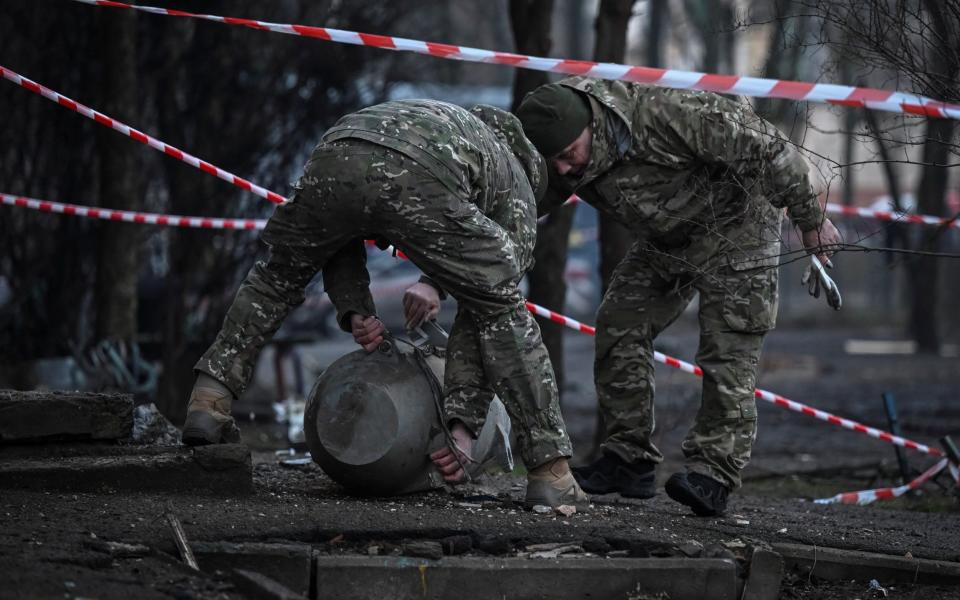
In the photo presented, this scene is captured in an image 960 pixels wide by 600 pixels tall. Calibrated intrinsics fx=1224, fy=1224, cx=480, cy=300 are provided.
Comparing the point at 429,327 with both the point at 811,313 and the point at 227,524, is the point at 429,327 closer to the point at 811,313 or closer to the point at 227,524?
the point at 227,524

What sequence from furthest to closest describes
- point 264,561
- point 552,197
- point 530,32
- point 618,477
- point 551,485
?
point 530,32 → point 618,477 → point 552,197 → point 551,485 → point 264,561

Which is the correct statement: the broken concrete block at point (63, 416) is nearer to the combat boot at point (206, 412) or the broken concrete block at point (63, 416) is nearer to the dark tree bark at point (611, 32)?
the combat boot at point (206, 412)

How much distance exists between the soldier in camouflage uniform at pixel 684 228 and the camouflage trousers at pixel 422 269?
42cm

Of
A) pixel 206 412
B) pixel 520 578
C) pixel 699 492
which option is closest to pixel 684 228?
pixel 699 492

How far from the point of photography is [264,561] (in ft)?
11.8

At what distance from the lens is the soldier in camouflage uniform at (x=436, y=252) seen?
13.4 feet

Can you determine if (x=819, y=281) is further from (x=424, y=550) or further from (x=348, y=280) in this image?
(x=424, y=550)

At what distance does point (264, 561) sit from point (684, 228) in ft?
7.14

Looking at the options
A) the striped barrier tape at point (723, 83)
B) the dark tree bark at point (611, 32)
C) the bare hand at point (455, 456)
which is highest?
the dark tree bark at point (611, 32)

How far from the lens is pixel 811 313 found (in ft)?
78.3

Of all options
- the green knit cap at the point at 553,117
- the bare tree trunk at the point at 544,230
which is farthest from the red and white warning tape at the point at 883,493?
the green knit cap at the point at 553,117

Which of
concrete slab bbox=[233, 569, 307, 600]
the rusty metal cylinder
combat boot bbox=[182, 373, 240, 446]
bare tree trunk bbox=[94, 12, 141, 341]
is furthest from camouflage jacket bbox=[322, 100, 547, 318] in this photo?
bare tree trunk bbox=[94, 12, 141, 341]

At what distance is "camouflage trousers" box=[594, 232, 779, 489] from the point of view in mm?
4770

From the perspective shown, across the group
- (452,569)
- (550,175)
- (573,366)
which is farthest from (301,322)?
(452,569)
